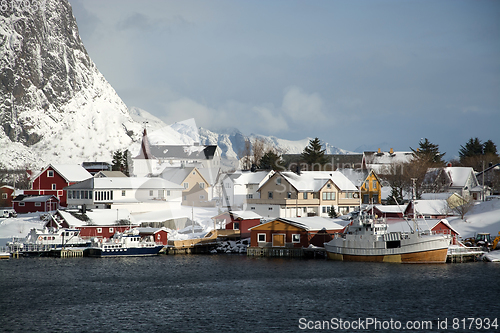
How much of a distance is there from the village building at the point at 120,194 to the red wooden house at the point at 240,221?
1509 centimetres

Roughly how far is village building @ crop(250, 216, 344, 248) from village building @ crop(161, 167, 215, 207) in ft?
111

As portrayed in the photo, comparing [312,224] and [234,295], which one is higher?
[312,224]

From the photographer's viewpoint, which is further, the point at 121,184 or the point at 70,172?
the point at 70,172

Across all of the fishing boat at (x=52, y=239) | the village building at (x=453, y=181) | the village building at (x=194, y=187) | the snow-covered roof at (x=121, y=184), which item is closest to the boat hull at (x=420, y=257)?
the fishing boat at (x=52, y=239)

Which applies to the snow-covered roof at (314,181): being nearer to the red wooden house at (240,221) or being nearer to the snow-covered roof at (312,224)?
the red wooden house at (240,221)

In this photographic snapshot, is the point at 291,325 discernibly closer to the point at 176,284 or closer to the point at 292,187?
the point at 176,284

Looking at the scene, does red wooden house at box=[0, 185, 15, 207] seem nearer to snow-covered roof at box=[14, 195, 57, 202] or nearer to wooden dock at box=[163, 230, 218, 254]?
snow-covered roof at box=[14, 195, 57, 202]

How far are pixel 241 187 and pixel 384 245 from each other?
4564 centimetres

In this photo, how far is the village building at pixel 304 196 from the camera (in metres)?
88.8

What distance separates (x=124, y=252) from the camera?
2697 inches

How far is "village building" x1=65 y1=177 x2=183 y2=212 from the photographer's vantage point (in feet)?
284

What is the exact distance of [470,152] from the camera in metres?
141

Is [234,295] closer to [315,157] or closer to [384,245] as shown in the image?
[384,245]

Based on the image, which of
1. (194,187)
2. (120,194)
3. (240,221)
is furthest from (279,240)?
(194,187)
